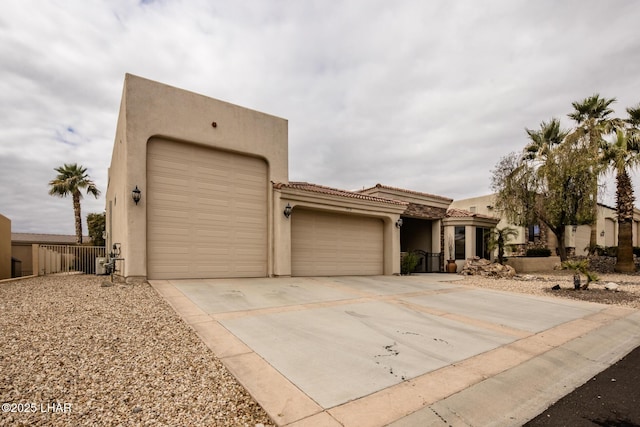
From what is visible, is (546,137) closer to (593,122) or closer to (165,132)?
(593,122)

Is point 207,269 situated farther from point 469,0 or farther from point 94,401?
point 469,0

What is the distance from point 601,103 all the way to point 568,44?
11039mm

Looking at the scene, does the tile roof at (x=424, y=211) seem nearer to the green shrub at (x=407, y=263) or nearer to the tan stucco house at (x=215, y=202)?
the green shrub at (x=407, y=263)

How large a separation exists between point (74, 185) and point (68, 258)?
13.2 metres

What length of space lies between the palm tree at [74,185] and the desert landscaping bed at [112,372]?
2537cm

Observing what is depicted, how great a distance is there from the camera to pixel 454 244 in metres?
18.6

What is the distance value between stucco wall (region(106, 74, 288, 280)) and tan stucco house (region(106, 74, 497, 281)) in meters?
0.03

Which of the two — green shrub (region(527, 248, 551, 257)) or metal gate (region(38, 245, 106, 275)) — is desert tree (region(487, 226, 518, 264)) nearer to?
green shrub (region(527, 248, 551, 257))

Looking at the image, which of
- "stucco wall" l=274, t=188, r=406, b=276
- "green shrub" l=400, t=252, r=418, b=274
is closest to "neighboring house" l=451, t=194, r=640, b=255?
"green shrub" l=400, t=252, r=418, b=274

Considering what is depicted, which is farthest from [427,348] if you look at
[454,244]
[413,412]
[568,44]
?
[454,244]

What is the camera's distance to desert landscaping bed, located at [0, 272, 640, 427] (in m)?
2.78

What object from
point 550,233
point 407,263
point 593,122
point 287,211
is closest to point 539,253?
point 550,233

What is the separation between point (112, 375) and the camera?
3.45m

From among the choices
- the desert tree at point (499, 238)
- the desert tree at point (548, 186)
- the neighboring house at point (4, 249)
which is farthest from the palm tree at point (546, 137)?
the neighboring house at point (4, 249)
